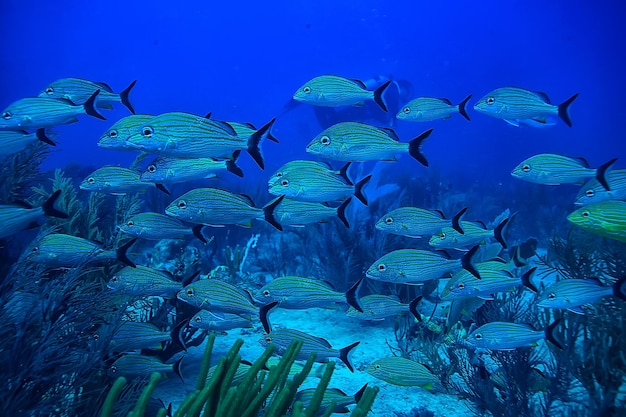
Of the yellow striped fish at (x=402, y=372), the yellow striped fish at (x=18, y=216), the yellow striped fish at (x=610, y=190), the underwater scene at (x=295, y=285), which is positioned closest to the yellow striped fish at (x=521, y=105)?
the underwater scene at (x=295, y=285)

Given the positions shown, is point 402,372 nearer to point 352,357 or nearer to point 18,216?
point 352,357

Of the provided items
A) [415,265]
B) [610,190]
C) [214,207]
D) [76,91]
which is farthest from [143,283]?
[610,190]

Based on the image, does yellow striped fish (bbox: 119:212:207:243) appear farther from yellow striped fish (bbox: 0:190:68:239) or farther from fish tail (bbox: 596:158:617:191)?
fish tail (bbox: 596:158:617:191)

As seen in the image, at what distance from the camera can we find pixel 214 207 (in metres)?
4.14

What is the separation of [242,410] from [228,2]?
5935 inches

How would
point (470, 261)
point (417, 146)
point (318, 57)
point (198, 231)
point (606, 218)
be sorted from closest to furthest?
point (606, 218), point (470, 261), point (198, 231), point (417, 146), point (318, 57)

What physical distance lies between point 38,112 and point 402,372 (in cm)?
473

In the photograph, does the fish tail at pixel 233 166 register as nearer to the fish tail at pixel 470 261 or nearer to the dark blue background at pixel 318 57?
the fish tail at pixel 470 261

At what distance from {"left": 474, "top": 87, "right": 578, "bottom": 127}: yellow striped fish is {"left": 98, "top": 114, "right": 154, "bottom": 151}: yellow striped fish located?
4543mm

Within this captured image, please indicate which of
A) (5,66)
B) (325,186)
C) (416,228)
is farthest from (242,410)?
(5,66)

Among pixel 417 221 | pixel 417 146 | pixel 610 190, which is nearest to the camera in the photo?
pixel 417 146

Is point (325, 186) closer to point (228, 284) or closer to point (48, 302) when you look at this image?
point (228, 284)

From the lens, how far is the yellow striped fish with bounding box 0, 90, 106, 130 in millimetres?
3992

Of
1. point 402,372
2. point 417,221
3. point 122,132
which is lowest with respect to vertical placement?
point 402,372
